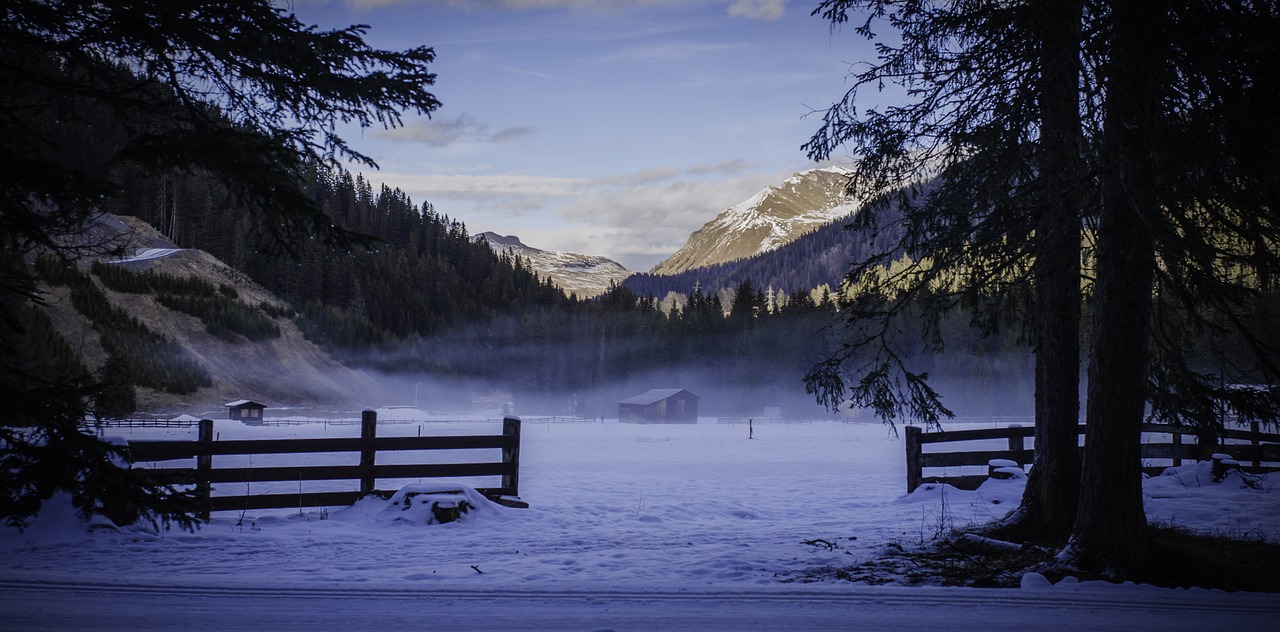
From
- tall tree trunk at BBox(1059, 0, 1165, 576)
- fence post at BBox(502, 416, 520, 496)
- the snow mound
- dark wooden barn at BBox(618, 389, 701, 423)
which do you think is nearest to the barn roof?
dark wooden barn at BBox(618, 389, 701, 423)

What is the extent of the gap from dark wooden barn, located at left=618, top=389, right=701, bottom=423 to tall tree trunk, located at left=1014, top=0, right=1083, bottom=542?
6470 cm

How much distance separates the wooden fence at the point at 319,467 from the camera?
1014cm

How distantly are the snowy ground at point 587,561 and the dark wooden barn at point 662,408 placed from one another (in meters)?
60.4

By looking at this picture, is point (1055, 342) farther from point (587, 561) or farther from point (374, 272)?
point (374, 272)

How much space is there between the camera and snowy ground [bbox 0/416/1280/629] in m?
5.96

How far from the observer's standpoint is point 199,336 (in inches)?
3708

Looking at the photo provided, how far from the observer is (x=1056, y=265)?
8.84 meters

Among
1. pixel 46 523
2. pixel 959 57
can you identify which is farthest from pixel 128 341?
pixel 959 57

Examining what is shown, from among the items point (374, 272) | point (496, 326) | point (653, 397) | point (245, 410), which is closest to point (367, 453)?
point (653, 397)

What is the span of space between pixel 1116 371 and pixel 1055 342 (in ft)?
6.90

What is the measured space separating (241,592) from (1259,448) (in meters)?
17.8

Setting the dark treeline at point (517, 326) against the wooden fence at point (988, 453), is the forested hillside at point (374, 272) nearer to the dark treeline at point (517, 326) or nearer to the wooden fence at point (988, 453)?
the dark treeline at point (517, 326)

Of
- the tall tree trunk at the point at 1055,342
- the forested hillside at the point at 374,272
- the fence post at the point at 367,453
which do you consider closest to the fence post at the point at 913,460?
the tall tree trunk at the point at 1055,342

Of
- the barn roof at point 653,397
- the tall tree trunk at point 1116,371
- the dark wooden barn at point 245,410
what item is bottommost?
the dark wooden barn at point 245,410
